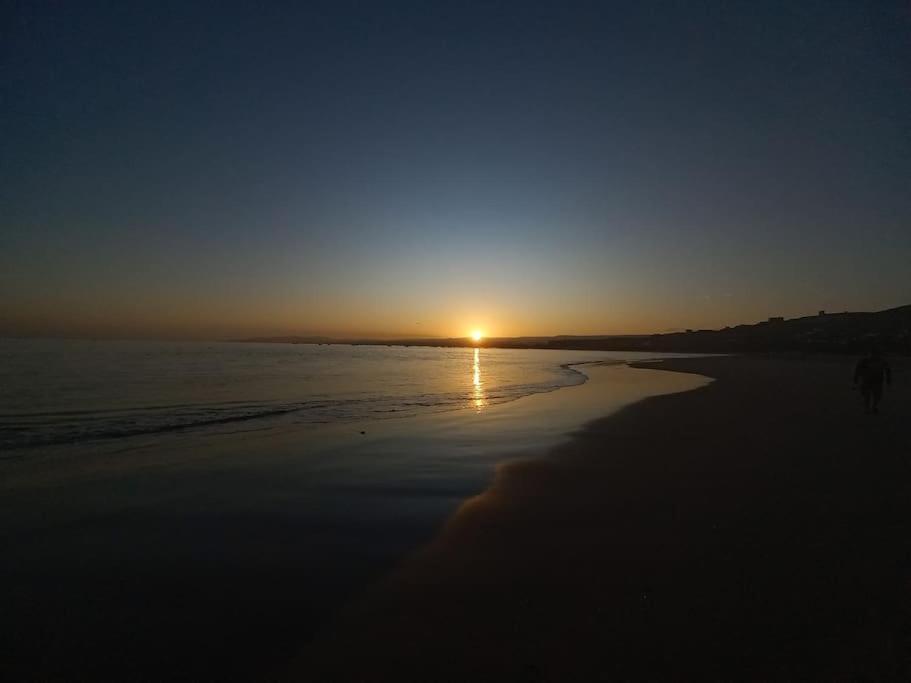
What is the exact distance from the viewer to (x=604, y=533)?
676 cm

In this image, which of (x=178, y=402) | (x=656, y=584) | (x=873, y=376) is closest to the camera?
(x=656, y=584)

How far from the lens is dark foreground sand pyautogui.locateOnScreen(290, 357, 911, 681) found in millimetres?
3980

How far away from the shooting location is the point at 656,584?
5195mm

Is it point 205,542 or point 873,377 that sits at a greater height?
point 873,377

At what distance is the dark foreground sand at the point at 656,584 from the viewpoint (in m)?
3.98

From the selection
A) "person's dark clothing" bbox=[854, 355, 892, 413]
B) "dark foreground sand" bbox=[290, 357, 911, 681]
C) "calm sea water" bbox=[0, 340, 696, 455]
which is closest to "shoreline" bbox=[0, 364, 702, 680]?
"dark foreground sand" bbox=[290, 357, 911, 681]

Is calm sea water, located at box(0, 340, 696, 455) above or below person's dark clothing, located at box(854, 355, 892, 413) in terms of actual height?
below

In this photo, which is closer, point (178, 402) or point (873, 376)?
point (873, 376)

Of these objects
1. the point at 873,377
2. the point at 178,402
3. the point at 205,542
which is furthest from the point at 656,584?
the point at 178,402

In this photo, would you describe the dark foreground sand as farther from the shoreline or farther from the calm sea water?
the calm sea water

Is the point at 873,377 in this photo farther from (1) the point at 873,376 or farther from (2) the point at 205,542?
(2) the point at 205,542

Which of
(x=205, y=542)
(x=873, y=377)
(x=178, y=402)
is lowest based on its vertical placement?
(x=205, y=542)

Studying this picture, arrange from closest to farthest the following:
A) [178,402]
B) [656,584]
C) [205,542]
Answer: [656,584], [205,542], [178,402]

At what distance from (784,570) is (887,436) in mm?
10286
